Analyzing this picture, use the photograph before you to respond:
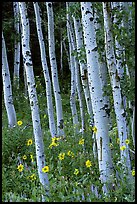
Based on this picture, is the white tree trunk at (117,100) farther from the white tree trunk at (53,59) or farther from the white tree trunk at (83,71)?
the white tree trunk at (53,59)

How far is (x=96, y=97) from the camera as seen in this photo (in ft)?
16.1

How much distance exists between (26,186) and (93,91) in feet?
5.78

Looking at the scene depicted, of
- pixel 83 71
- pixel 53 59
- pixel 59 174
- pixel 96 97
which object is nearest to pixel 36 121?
pixel 59 174

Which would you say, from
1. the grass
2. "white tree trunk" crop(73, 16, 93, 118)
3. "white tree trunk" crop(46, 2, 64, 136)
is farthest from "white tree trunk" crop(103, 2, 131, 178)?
"white tree trunk" crop(46, 2, 64, 136)

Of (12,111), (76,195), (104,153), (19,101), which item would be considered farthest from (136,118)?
(19,101)

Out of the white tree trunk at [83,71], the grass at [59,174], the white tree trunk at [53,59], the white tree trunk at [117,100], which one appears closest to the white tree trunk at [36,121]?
the grass at [59,174]

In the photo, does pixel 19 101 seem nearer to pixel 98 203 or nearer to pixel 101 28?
pixel 101 28

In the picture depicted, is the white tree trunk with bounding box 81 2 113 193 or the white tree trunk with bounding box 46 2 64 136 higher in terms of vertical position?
the white tree trunk with bounding box 46 2 64 136

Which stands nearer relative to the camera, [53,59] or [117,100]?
[117,100]

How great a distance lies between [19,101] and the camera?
53.3 ft

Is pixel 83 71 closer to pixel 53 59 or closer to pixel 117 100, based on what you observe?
pixel 117 100

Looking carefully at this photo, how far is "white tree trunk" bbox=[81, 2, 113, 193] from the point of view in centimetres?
491

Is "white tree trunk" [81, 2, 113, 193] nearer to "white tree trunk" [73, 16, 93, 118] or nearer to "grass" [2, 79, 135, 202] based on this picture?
"grass" [2, 79, 135, 202]

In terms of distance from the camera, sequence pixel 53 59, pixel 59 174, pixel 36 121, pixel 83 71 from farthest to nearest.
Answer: pixel 53 59
pixel 83 71
pixel 36 121
pixel 59 174
